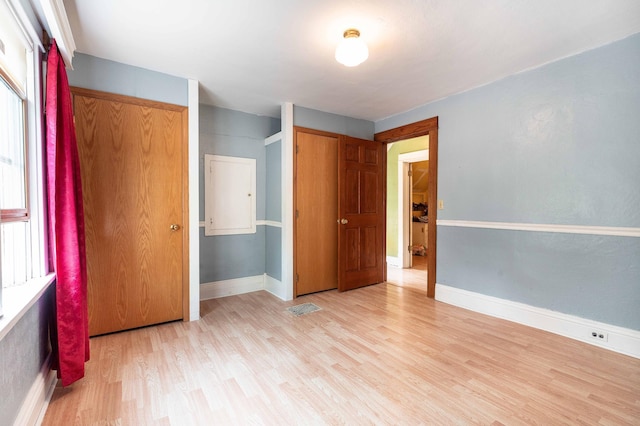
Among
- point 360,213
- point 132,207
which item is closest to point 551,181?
point 360,213

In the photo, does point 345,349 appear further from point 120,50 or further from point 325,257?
point 120,50

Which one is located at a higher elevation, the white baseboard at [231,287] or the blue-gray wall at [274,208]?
the blue-gray wall at [274,208]

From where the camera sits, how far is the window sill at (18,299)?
122 cm

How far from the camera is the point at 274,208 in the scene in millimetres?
3801

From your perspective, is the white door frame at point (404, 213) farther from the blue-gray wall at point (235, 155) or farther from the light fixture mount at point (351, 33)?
the light fixture mount at point (351, 33)

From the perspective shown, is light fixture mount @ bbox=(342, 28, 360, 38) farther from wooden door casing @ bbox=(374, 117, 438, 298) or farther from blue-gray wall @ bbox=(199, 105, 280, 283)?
blue-gray wall @ bbox=(199, 105, 280, 283)

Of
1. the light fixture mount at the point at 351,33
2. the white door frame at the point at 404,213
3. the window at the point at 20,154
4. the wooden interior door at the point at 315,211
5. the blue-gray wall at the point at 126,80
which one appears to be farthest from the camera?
the white door frame at the point at 404,213

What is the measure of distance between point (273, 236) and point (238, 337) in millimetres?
1549

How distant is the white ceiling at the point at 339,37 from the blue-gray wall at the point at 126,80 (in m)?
0.08

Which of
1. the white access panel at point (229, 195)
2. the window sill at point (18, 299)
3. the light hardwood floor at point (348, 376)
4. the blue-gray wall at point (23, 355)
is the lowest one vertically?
the light hardwood floor at point (348, 376)

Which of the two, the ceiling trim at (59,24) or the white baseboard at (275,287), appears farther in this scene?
the white baseboard at (275,287)

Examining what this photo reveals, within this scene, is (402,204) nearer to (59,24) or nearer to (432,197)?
(432,197)

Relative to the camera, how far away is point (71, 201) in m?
1.81

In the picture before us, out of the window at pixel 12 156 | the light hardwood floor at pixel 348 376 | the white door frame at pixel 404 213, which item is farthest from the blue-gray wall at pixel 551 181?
the window at pixel 12 156
